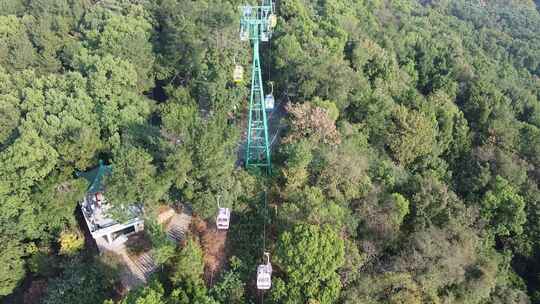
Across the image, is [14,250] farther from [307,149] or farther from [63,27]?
[63,27]

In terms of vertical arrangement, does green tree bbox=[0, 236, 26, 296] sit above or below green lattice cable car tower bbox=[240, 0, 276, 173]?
below

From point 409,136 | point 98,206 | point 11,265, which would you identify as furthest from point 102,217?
point 409,136

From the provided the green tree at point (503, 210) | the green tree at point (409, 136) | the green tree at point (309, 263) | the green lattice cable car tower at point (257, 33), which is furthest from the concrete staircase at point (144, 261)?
the green tree at point (503, 210)

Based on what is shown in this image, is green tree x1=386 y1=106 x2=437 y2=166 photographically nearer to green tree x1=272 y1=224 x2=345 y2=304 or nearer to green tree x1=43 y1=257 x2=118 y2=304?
green tree x1=272 y1=224 x2=345 y2=304

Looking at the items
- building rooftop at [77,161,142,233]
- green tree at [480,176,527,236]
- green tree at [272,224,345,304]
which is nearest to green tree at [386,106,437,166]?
green tree at [480,176,527,236]

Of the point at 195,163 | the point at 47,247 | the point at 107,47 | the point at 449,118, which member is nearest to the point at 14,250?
the point at 47,247

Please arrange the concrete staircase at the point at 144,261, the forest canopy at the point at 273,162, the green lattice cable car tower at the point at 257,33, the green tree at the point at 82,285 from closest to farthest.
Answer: the forest canopy at the point at 273,162 < the green tree at the point at 82,285 < the green lattice cable car tower at the point at 257,33 < the concrete staircase at the point at 144,261

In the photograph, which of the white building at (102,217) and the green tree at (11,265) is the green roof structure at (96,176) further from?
the green tree at (11,265)

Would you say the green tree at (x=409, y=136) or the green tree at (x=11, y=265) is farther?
the green tree at (x=409, y=136)
